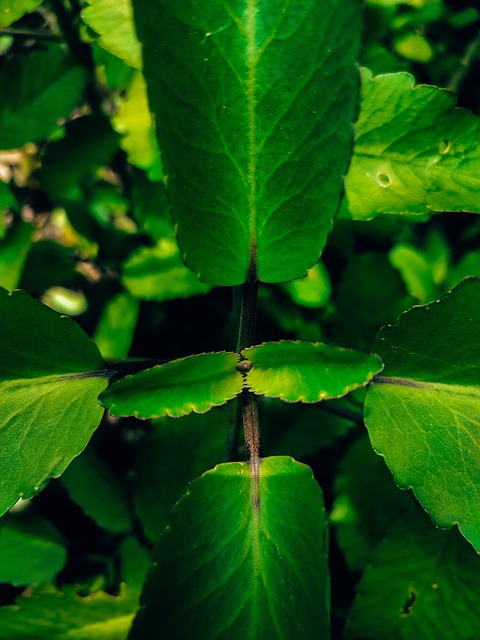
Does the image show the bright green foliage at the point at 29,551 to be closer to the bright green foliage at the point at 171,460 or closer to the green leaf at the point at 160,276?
the bright green foliage at the point at 171,460

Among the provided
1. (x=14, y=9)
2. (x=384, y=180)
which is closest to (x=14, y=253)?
(x=14, y=9)

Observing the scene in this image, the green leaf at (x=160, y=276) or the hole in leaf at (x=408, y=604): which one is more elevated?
the green leaf at (x=160, y=276)

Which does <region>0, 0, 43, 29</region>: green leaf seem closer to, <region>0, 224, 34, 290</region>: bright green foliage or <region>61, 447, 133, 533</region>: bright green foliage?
<region>0, 224, 34, 290</region>: bright green foliage

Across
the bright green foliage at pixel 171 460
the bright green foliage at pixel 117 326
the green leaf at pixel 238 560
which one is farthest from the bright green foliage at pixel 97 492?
the green leaf at pixel 238 560

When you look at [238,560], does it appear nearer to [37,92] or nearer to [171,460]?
[171,460]

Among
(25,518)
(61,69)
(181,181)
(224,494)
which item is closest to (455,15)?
(61,69)

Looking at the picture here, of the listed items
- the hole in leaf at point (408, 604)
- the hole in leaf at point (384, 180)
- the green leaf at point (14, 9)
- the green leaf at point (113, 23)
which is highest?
the green leaf at point (14, 9)

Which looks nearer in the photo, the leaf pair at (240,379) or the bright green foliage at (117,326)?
the leaf pair at (240,379)

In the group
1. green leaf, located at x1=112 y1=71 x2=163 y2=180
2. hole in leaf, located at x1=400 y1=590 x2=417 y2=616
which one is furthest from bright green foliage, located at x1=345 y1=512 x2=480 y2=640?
green leaf, located at x1=112 y1=71 x2=163 y2=180
